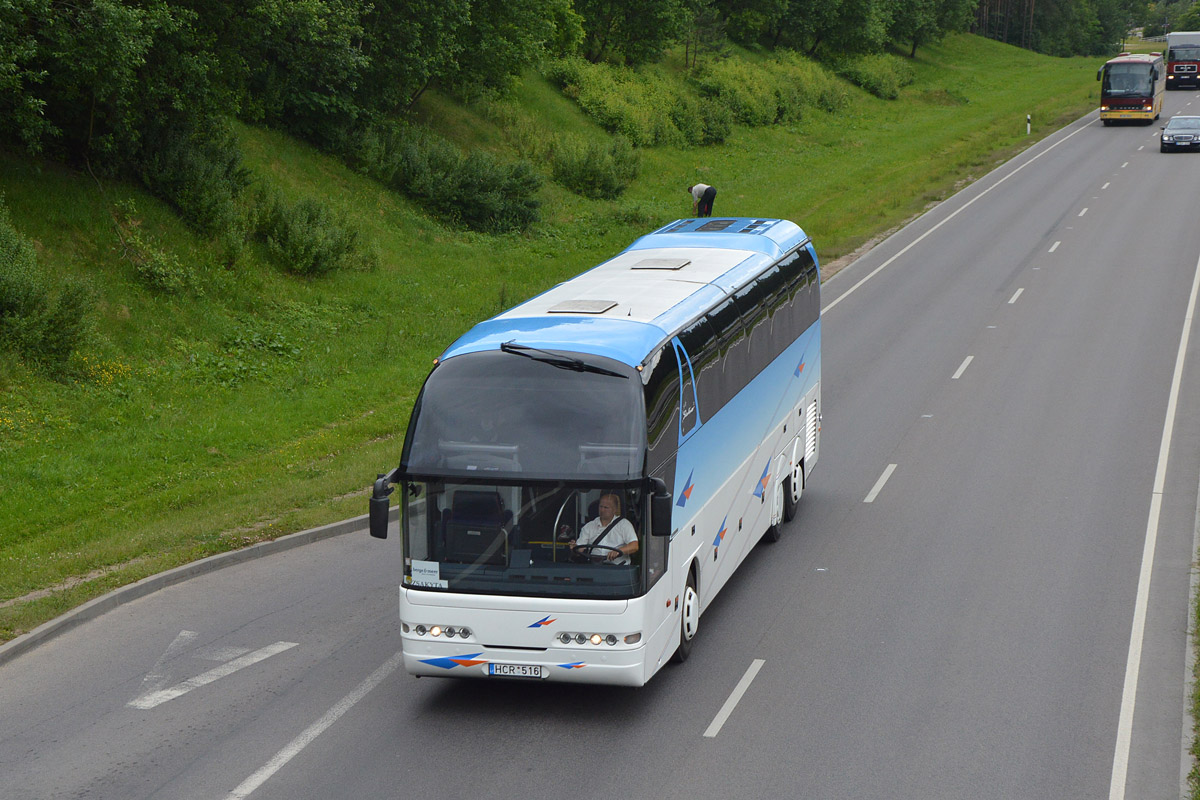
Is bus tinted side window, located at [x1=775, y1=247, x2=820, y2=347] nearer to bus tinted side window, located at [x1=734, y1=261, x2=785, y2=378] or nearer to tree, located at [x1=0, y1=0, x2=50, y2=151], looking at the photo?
A: bus tinted side window, located at [x1=734, y1=261, x2=785, y2=378]

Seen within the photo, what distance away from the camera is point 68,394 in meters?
19.1

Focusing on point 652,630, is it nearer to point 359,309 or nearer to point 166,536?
point 166,536

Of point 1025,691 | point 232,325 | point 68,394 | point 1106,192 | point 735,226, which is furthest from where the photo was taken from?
point 1106,192

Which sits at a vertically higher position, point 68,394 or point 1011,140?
point 1011,140

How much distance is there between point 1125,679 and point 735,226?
865 cm

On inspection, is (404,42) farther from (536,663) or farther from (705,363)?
(536,663)

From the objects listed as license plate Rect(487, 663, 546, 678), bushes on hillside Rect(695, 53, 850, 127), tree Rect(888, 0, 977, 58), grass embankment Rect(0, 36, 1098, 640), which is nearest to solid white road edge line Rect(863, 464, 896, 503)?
grass embankment Rect(0, 36, 1098, 640)

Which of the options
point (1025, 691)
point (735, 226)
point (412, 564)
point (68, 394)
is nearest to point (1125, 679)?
point (1025, 691)

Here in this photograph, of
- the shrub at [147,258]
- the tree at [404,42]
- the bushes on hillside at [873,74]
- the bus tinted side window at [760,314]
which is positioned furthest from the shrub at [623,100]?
the bus tinted side window at [760,314]

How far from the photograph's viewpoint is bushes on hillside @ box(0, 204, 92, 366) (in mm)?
19203

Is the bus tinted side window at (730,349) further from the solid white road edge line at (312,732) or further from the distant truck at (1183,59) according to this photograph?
the distant truck at (1183,59)

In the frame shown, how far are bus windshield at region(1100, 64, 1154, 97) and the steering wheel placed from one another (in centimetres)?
Result: 5587

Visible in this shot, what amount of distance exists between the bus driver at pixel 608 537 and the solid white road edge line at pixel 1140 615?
4296mm

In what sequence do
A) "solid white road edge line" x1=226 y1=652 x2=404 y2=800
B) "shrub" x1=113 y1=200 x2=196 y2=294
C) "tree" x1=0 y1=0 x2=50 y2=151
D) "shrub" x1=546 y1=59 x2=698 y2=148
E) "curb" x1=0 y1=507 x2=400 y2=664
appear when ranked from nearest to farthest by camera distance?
"solid white road edge line" x1=226 y1=652 x2=404 y2=800, "curb" x1=0 y1=507 x2=400 y2=664, "tree" x1=0 y1=0 x2=50 y2=151, "shrub" x1=113 y1=200 x2=196 y2=294, "shrub" x1=546 y1=59 x2=698 y2=148
